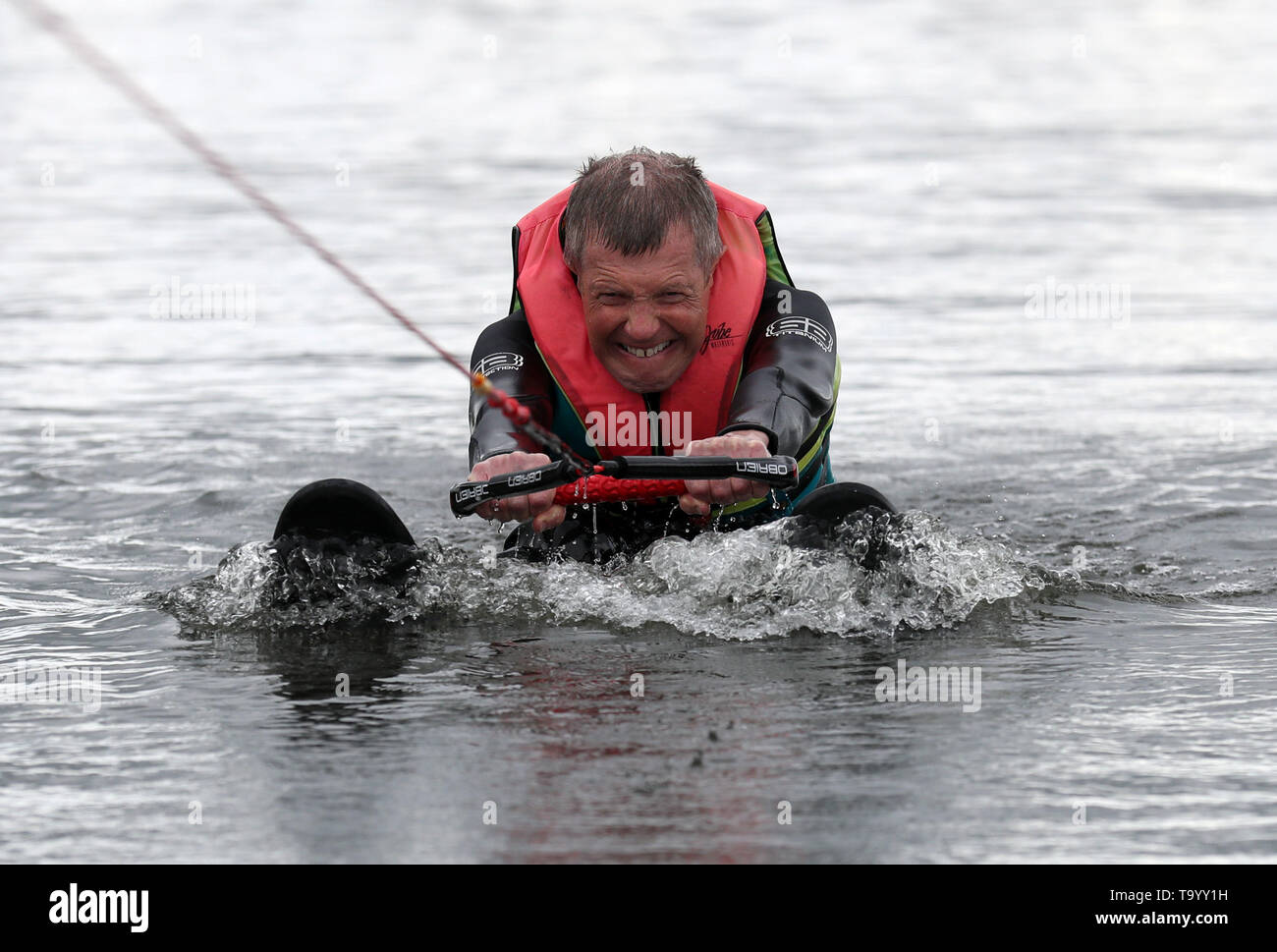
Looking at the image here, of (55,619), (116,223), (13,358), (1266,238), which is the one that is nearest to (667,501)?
(55,619)

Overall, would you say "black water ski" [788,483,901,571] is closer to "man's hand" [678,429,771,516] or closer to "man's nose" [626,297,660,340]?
"man's hand" [678,429,771,516]

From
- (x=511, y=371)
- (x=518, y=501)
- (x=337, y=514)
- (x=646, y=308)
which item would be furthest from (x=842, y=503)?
(x=337, y=514)

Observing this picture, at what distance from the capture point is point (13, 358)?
10234mm

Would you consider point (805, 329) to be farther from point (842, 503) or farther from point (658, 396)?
point (842, 503)

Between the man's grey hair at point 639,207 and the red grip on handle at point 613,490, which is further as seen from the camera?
the man's grey hair at point 639,207

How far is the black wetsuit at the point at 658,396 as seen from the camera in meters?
5.60

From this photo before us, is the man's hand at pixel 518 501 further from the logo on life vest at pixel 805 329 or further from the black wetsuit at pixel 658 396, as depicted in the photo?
the logo on life vest at pixel 805 329

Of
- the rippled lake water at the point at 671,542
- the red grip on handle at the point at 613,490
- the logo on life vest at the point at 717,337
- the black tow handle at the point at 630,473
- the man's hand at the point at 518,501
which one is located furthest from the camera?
the logo on life vest at the point at 717,337

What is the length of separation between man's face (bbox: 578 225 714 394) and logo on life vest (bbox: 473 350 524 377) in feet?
0.86

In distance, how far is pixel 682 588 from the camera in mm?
5406

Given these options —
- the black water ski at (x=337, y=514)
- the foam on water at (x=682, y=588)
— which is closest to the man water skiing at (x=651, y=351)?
the foam on water at (x=682, y=588)

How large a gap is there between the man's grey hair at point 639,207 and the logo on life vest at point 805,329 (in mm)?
372

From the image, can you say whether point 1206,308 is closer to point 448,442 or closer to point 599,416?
point 448,442

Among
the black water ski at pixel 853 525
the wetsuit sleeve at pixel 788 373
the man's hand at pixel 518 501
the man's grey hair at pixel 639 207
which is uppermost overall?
the man's grey hair at pixel 639 207
